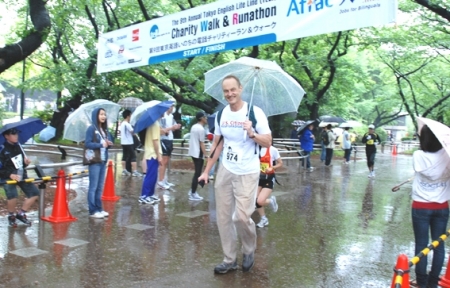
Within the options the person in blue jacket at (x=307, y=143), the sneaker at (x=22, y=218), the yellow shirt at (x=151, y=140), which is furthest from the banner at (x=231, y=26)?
the person in blue jacket at (x=307, y=143)

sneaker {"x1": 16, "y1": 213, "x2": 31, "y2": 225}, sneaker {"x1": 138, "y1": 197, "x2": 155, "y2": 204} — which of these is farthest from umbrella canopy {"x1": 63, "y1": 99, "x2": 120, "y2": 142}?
sneaker {"x1": 16, "y1": 213, "x2": 31, "y2": 225}

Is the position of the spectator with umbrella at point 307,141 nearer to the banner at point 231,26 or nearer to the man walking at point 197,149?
the man walking at point 197,149

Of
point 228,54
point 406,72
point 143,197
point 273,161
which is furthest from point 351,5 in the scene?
point 406,72

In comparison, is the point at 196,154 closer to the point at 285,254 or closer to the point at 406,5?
the point at 285,254

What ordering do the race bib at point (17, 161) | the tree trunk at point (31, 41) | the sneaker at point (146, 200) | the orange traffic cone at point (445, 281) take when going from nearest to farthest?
the orange traffic cone at point (445, 281)
the race bib at point (17, 161)
the sneaker at point (146, 200)
the tree trunk at point (31, 41)

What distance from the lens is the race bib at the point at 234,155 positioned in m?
5.18

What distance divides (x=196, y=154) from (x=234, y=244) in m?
4.84

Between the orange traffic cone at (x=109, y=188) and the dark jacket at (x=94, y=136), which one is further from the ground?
the dark jacket at (x=94, y=136)

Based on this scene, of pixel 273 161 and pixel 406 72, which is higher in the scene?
pixel 406 72

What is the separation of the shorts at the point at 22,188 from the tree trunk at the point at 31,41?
3599mm

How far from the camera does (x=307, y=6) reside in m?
7.37

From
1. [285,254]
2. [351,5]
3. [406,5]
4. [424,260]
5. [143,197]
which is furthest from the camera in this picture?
[406,5]

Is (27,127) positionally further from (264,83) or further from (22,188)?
(264,83)

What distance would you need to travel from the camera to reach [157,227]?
24.5ft
